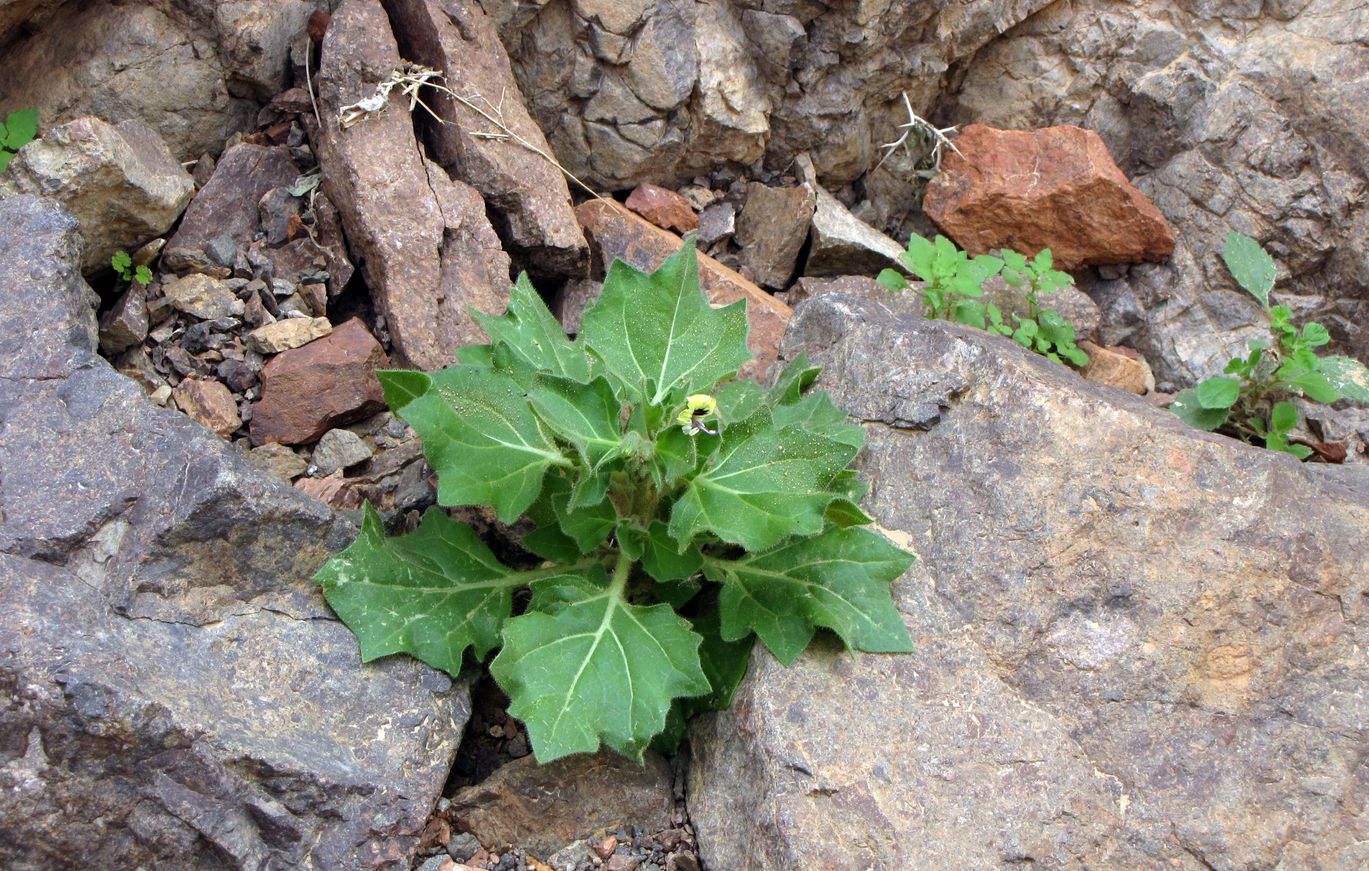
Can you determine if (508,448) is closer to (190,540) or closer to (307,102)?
(190,540)

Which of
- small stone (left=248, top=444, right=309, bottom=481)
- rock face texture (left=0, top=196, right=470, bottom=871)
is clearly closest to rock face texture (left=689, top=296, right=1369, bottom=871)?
rock face texture (left=0, top=196, right=470, bottom=871)

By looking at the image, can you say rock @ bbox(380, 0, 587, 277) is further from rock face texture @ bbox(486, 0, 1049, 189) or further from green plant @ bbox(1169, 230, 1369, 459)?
green plant @ bbox(1169, 230, 1369, 459)

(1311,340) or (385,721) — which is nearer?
(385,721)

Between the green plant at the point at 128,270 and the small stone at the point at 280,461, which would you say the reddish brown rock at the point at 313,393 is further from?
the green plant at the point at 128,270

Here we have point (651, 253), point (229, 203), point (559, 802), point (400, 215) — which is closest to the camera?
point (559, 802)

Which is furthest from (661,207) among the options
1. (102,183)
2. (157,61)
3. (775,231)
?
(102,183)

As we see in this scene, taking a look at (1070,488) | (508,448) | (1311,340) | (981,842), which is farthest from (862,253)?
(981,842)

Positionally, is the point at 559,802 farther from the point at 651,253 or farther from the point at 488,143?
the point at 488,143
